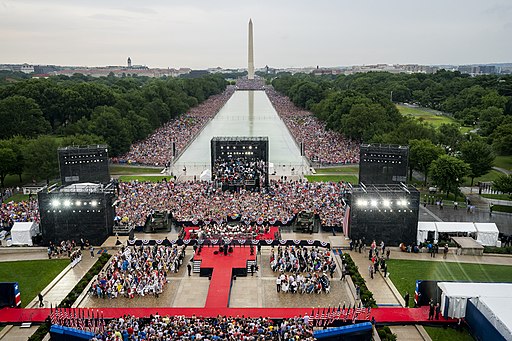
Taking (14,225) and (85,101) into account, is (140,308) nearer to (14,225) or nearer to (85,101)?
(14,225)

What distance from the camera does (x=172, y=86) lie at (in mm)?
127250

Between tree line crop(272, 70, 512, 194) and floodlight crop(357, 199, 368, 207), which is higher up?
tree line crop(272, 70, 512, 194)

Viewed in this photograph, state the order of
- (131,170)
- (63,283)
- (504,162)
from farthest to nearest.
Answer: (504,162), (131,170), (63,283)

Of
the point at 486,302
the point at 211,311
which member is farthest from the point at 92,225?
the point at 486,302

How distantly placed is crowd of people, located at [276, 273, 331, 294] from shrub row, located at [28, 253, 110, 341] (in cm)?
1122

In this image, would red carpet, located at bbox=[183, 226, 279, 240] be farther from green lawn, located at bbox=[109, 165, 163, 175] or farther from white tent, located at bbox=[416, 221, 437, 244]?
green lawn, located at bbox=[109, 165, 163, 175]

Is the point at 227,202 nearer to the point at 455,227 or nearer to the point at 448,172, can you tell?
the point at 455,227

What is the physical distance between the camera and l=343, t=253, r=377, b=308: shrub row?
23.6m

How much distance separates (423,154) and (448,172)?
20.4 feet

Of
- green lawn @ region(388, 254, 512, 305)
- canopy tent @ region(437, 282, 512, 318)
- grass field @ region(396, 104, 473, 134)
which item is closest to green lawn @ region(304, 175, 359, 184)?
green lawn @ region(388, 254, 512, 305)

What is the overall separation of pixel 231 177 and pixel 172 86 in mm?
88377

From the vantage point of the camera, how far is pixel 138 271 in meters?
26.7

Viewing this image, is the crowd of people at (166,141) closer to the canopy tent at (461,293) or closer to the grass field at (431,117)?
the canopy tent at (461,293)

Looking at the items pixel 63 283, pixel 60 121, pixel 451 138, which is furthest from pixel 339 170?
pixel 60 121
